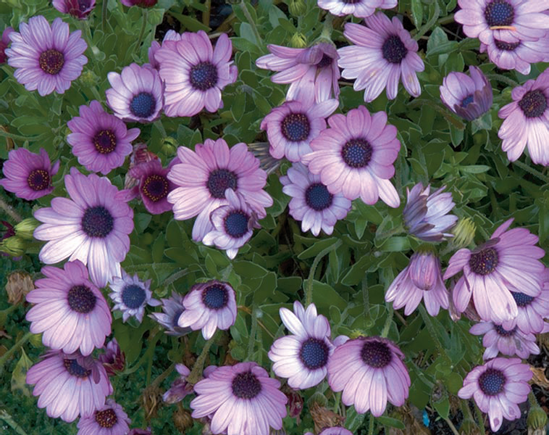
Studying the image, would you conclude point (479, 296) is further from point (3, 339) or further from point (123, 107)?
point (3, 339)

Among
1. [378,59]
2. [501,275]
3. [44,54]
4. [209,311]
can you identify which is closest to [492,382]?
[501,275]

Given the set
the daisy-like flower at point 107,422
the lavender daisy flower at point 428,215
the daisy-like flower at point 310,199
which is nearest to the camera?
the lavender daisy flower at point 428,215

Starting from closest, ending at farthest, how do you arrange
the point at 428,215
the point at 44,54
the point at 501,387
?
the point at 428,215 < the point at 501,387 < the point at 44,54

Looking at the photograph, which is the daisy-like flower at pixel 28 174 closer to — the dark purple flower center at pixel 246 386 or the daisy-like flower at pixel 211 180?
the daisy-like flower at pixel 211 180

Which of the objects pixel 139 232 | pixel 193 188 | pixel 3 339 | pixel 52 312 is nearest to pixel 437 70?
pixel 193 188

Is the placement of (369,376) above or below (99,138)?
below

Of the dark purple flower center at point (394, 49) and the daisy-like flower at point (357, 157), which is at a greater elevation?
the dark purple flower center at point (394, 49)

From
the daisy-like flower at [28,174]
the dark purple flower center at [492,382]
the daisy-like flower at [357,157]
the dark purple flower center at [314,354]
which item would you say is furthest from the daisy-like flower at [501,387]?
the daisy-like flower at [28,174]

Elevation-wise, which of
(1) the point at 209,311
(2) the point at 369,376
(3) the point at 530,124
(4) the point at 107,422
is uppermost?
(3) the point at 530,124

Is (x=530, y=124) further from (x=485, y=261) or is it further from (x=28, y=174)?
(x=28, y=174)
